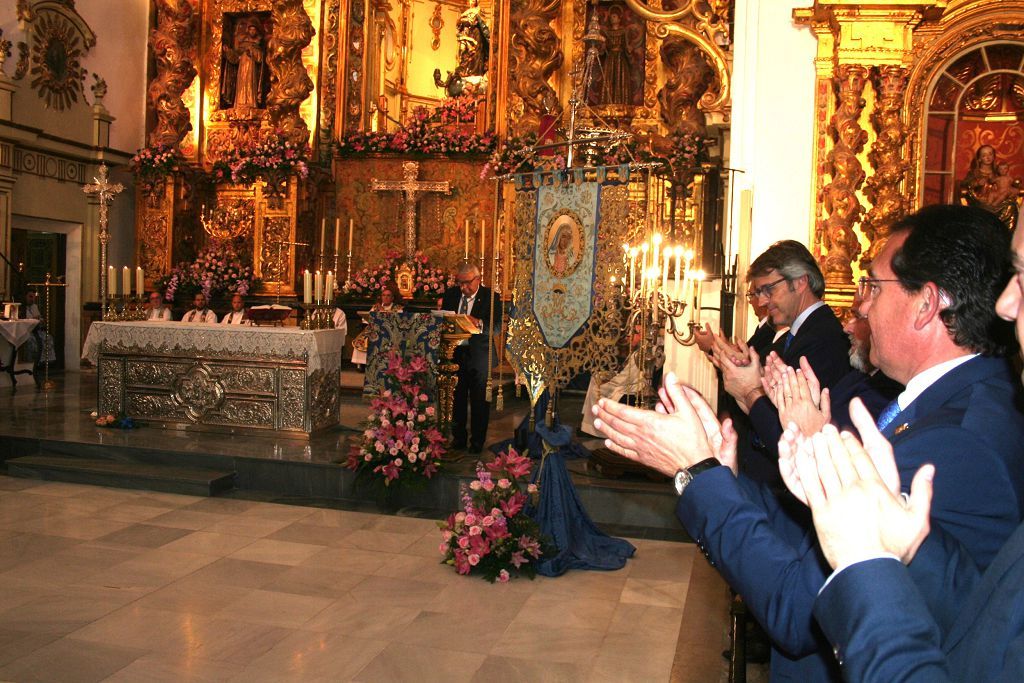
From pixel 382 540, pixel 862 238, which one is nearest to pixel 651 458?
pixel 382 540

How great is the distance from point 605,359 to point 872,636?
3.36 m

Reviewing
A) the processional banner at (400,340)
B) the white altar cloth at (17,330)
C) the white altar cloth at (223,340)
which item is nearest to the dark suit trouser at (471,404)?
the processional banner at (400,340)

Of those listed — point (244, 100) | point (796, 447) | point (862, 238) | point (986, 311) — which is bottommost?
point (796, 447)

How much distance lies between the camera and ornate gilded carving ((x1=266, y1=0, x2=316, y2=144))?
13562 millimetres

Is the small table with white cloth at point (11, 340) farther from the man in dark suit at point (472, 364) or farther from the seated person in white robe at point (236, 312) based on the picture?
the man in dark suit at point (472, 364)

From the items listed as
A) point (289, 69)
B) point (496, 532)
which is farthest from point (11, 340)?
point (496, 532)

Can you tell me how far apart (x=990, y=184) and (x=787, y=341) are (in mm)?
5139

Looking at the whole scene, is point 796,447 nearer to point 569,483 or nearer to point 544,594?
point 544,594

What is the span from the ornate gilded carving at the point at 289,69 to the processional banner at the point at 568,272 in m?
9.83

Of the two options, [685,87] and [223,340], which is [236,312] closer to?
[223,340]

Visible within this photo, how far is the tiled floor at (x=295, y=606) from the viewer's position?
3.52 m

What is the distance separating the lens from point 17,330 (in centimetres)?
1074

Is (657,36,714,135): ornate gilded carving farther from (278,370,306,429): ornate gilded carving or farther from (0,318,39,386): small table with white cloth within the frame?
(0,318,39,386): small table with white cloth

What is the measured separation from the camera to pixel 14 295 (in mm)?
12625
